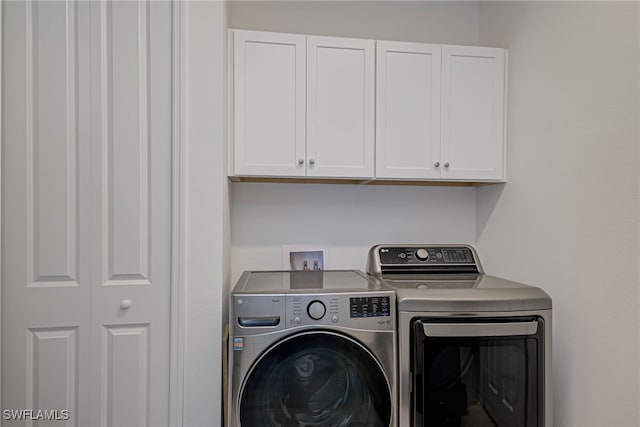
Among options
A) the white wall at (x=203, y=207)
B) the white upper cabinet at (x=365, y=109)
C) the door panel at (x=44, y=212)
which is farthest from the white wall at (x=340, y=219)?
the door panel at (x=44, y=212)

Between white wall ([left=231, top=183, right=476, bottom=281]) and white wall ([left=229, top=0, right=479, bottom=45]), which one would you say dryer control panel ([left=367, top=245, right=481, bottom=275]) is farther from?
white wall ([left=229, top=0, right=479, bottom=45])

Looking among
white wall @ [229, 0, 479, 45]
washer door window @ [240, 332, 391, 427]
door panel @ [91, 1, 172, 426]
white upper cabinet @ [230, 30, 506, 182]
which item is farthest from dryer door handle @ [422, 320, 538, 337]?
white wall @ [229, 0, 479, 45]

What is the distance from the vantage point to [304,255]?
1978mm

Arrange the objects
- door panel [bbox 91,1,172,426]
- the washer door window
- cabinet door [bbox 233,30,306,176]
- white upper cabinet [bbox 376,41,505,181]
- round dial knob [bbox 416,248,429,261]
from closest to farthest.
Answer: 1. the washer door window
2. door panel [bbox 91,1,172,426]
3. cabinet door [bbox 233,30,306,176]
4. white upper cabinet [bbox 376,41,505,181]
5. round dial knob [bbox 416,248,429,261]

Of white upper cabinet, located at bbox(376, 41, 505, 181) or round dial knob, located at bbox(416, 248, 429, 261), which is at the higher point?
white upper cabinet, located at bbox(376, 41, 505, 181)

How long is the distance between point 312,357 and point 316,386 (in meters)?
0.12

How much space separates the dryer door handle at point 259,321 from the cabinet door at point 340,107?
0.71 m

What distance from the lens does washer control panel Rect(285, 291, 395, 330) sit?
4.25 feet

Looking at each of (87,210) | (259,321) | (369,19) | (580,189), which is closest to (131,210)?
(87,210)

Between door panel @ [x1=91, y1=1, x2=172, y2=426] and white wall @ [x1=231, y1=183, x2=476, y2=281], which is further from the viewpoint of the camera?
white wall @ [x1=231, y1=183, x2=476, y2=281]

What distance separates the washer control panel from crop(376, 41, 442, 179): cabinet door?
66 centimetres

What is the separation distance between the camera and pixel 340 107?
169 centimetres

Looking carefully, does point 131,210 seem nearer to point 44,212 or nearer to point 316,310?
point 44,212

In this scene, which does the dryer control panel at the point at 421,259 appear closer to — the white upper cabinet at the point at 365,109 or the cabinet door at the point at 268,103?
the white upper cabinet at the point at 365,109
